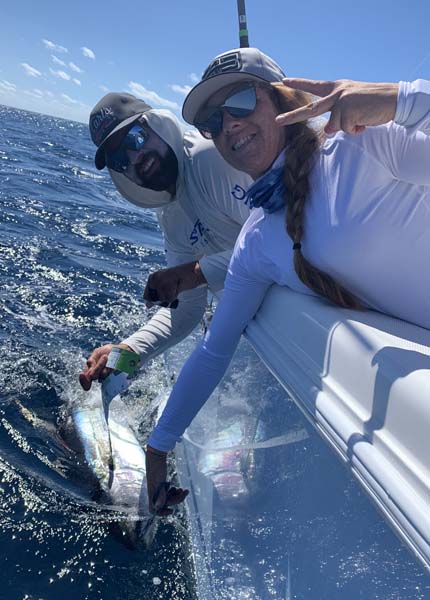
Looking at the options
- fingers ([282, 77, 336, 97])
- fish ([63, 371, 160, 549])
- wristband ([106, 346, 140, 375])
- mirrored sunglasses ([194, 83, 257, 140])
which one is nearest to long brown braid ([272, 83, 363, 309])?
fingers ([282, 77, 336, 97])

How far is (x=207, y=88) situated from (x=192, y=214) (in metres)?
0.92

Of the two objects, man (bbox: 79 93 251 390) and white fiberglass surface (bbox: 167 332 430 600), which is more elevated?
man (bbox: 79 93 251 390)

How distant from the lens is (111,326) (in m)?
4.69

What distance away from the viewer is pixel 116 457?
3.00 meters

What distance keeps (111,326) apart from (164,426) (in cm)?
298

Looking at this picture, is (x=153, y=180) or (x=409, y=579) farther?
(x=153, y=180)

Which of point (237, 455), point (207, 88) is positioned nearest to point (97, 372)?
point (237, 455)

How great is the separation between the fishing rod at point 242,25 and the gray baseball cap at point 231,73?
166 centimetres

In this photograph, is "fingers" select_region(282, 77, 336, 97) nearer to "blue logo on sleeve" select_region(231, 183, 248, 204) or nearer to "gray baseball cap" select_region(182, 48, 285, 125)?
"gray baseball cap" select_region(182, 48, 285, 125)

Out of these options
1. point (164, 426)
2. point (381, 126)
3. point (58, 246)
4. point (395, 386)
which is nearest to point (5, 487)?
point (164, 426)

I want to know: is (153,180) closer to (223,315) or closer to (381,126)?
(223,315)

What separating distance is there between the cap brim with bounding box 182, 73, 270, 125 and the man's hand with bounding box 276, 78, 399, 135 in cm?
58

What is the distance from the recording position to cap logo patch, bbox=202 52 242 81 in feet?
5.64

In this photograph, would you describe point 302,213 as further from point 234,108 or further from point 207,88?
point 207,88
